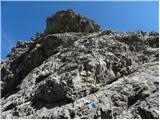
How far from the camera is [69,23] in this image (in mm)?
40812

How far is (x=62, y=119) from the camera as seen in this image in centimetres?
1752

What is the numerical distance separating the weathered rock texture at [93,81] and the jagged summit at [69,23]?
7003 millimetres

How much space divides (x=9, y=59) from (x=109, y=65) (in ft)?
56.2

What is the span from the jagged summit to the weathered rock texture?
7.00 meters

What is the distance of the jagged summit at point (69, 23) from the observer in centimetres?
3991

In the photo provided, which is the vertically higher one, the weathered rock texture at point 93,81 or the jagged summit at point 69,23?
the jagged summit at point 69,23

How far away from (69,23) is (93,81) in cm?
2054

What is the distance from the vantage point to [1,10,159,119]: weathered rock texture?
18109 millimetres

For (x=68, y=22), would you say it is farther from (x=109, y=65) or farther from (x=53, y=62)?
(x=109, y=65)

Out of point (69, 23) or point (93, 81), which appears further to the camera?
point (69, 23)

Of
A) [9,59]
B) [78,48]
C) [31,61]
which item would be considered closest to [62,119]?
[78,48]

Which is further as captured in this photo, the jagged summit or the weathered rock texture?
the jagged summit

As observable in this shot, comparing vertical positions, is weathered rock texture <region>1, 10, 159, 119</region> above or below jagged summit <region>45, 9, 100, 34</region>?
below

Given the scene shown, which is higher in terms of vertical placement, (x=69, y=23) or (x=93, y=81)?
(x=69, y=23)
